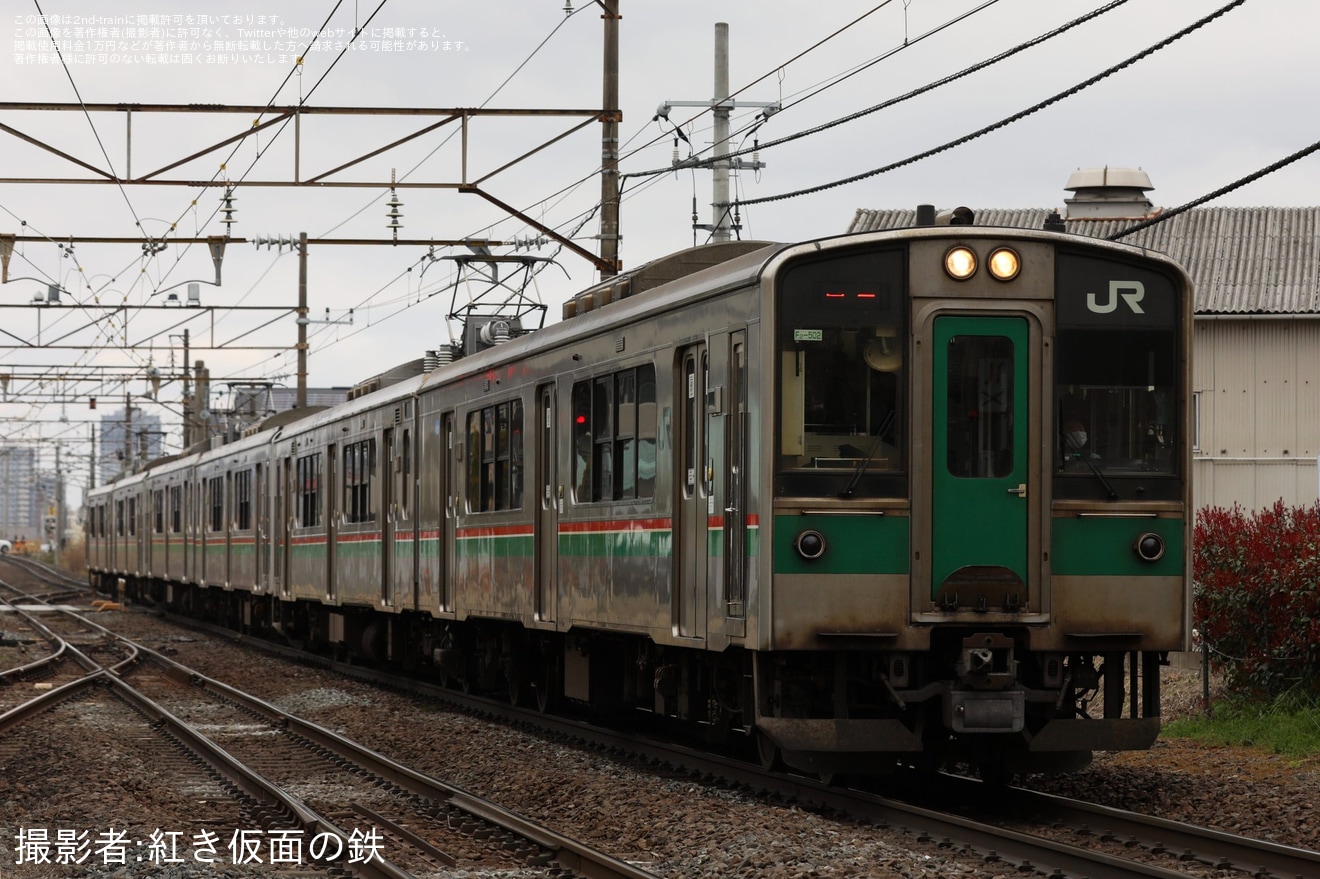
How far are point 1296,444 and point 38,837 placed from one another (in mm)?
21253

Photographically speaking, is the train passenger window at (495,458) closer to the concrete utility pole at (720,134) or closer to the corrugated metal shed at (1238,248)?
the concrete utility pole at (720,134)

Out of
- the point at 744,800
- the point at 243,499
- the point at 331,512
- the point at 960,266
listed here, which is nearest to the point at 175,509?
the point at 243,499

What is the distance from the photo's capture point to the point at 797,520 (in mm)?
9078

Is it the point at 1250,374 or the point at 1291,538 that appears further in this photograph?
the point at 1250,374

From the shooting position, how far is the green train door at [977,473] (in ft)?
30.2

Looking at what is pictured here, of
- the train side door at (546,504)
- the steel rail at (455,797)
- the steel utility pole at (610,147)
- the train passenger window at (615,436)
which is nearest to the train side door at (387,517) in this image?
the steel rail at (455,797)

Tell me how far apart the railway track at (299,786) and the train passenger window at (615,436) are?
7.09 ft

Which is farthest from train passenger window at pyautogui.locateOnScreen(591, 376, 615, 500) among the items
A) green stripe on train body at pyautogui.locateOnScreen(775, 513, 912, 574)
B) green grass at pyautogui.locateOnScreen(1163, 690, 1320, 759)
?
green grass at pyautogui.locateOnScreen(1163, 690, 1320, 759)

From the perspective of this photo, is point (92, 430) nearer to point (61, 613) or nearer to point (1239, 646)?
point (61, 613)

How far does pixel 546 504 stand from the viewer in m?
13.0

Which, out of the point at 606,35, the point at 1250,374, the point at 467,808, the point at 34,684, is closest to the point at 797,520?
the point at 467,808

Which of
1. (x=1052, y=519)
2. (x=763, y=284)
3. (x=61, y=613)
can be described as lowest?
(x=61, y=613)

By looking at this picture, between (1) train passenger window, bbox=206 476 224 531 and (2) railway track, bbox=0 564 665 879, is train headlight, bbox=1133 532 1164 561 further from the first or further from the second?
(1) train passenger window, bbox=206 476 224 531

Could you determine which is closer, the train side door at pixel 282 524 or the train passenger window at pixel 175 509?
the train side door at pixel 282 524
